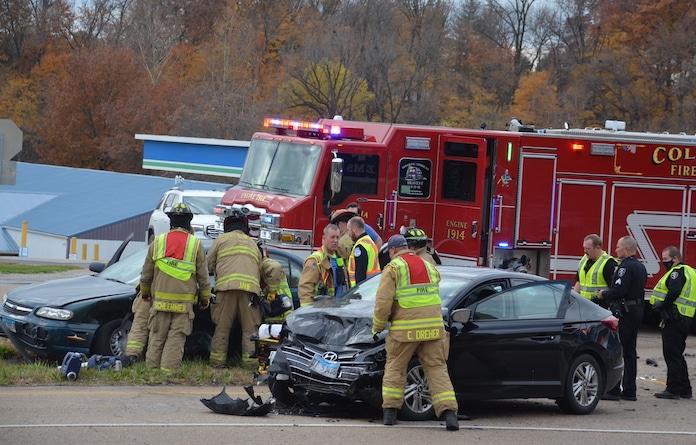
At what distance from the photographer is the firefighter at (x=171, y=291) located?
10.0 metres

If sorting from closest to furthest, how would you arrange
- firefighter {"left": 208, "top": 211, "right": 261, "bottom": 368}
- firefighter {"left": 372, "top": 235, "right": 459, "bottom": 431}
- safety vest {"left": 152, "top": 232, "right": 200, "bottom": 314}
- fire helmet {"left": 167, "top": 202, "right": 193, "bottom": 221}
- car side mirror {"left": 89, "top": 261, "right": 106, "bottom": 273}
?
firefighter {"left": 372, "top": 235, "right": 459, "bottom": 431}, safety vest {"left": 152, "top": 232, "right": 200, "bottom": 314}, fire helmet {"left": 167, "top": 202, "right": 193, "bottom": 221}, firefighter {"left": 208, "top": 211, "right": 261, "bottom": 368}, car side mirror {"left": 89, "top": 261, "right": 106, "bottom": 273}

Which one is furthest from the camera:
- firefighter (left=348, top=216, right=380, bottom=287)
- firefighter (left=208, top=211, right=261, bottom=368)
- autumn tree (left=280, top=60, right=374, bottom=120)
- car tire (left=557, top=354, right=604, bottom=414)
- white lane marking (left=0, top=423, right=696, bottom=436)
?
autumn tree (left=280, top=60, right=374, bottom=120)

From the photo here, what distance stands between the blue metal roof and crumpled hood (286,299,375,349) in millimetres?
32023

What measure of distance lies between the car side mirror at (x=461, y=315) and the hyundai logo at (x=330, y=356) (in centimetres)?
105

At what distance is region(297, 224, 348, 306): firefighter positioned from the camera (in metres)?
10.7

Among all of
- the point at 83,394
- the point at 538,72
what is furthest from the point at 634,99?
the point at 83,394

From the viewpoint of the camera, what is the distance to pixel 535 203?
16328mm

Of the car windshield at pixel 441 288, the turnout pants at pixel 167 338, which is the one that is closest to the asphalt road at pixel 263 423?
the turnout pants at pixel 167 338

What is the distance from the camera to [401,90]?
5325 cm

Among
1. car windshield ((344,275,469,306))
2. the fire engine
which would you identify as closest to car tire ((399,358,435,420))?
car windshield ((344,275,469,306))

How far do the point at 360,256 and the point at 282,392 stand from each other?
258cm

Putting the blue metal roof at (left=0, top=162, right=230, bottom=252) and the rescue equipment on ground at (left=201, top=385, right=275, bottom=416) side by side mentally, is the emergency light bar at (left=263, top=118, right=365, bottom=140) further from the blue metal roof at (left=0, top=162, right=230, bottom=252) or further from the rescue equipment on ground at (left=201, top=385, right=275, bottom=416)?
the blue metal roof at (left=0, top=162, right=230, bottom=252)

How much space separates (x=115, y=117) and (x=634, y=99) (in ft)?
114

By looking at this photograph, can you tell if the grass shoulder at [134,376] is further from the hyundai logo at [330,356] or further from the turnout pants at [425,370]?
the turnout pants at [425,370]
